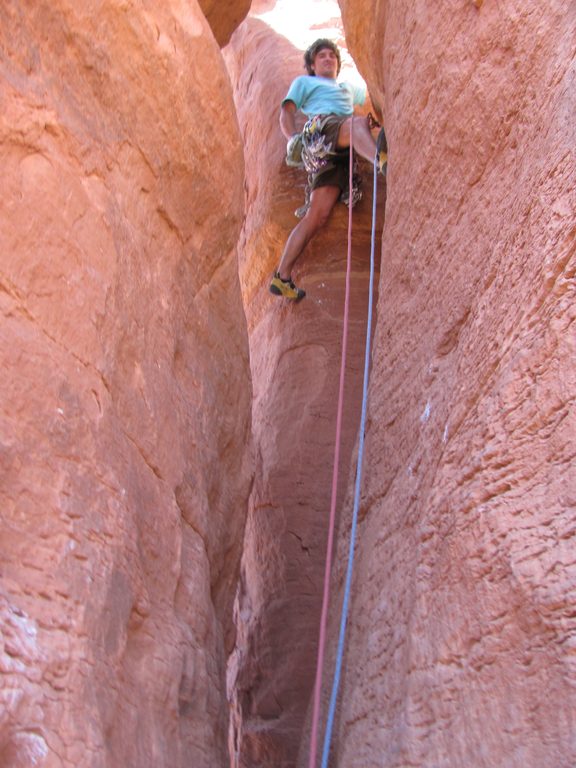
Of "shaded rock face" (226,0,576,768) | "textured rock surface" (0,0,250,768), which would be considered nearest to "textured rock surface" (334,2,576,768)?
"shaded rock face" (226,0,576,768)

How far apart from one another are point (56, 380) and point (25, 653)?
30.6 inches

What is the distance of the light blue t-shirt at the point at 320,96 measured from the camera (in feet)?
21.1

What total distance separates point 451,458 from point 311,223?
11.7ft

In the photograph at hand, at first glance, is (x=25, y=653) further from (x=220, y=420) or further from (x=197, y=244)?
(x=197, y=244)

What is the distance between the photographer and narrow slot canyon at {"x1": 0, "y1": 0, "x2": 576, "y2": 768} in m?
2.28

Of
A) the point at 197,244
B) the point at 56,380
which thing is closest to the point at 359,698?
the point at 56,380

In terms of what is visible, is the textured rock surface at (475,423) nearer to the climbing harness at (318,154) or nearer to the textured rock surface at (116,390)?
the textured rock surface at (116,390)

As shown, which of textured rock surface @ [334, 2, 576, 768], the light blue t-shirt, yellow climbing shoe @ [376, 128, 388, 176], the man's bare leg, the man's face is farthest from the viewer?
the man's face

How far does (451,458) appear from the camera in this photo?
2795mm

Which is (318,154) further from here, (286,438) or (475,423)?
(475,423)

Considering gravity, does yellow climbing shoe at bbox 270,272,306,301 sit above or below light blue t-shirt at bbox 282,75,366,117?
below

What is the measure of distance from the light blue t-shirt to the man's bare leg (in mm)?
623

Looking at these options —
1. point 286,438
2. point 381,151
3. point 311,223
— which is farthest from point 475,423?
point 311,223

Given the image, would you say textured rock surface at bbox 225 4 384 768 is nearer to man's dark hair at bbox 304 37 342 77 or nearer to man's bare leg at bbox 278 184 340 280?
man's bare leg at bbox 278 184 340 280
